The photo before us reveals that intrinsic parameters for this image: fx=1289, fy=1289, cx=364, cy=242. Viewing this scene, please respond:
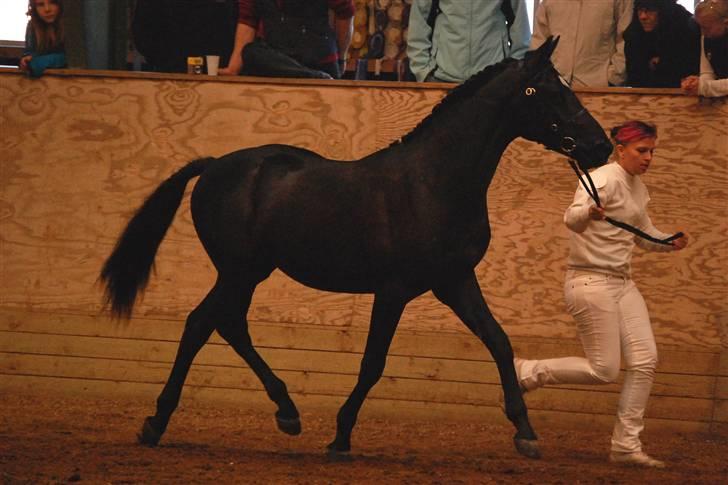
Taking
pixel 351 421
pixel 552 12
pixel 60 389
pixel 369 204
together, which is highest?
pixel 552 12

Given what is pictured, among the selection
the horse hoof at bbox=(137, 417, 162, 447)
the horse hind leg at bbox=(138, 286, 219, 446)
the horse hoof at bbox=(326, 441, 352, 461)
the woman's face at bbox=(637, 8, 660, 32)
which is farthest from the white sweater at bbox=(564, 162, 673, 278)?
the horse hoof at bbox=(137, 417, 162, 447)

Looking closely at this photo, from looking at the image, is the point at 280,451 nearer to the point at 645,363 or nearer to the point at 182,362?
the point at 182,362

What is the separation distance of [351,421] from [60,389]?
2.95 metres

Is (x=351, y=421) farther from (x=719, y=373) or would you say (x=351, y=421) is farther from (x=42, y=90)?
(x=42, y=90)

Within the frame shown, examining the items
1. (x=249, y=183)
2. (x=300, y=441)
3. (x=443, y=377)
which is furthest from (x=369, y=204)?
(x=443, y=377)

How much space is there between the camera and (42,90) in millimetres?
8469

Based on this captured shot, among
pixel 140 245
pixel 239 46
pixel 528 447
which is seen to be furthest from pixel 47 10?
pixel 528 447

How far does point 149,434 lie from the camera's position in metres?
6.55

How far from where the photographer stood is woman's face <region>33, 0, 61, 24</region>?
8.59 meters

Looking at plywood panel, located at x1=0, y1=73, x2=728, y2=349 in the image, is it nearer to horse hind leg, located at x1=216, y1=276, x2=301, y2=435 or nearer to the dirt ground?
the dirt ground

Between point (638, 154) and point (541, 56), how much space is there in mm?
739

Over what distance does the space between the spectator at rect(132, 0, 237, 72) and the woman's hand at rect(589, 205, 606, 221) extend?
3814mm

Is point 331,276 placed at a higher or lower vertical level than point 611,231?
lower

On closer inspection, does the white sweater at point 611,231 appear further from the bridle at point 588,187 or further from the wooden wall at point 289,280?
the wooden wall at point 289,280
